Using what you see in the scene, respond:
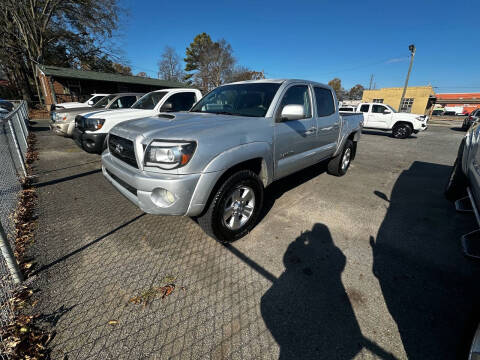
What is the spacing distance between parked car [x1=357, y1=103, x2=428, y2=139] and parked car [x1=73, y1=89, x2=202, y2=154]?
1164cm

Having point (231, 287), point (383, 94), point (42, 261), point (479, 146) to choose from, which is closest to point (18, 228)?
point (42, 261)

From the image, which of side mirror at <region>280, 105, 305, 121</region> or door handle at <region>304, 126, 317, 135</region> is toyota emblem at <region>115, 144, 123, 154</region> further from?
door handle at <region>304, 126, 317, 135</region>

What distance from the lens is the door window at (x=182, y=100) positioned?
640 centimetres

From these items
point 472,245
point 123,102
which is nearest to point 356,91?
point 123,102

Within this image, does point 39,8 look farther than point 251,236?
Yes

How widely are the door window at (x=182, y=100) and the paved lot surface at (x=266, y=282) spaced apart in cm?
344

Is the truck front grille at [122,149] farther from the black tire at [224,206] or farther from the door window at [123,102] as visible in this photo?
the door window at [123,102]

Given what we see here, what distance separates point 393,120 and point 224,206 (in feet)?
46.4

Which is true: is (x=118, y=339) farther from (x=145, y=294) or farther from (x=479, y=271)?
(x=479, y=271)

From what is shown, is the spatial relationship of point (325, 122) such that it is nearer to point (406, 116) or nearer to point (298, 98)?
point (298, 98)

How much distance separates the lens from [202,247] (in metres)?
2.73

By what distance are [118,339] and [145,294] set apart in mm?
404

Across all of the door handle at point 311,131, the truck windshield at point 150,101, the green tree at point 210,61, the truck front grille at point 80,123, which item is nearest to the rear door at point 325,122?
the door handle at point 311,131

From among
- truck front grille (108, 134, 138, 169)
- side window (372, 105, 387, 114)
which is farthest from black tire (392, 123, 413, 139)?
truck front grille (108, 134, 138, 169)
